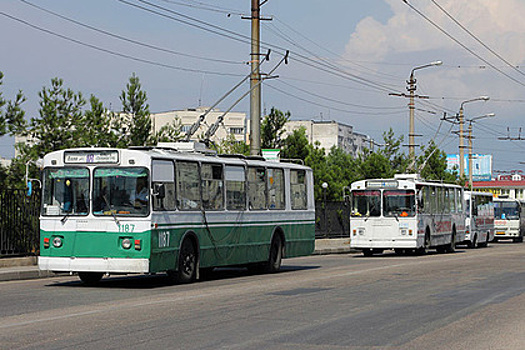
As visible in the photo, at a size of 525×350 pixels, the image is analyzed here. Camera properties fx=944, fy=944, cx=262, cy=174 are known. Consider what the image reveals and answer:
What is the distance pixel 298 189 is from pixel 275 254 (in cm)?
199

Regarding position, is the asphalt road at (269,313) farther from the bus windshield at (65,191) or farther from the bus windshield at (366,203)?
the bus windshield at (366,203)

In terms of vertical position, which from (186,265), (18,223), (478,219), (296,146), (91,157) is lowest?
(186,265)

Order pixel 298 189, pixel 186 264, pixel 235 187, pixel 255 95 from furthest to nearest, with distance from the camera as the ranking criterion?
pixel 255 95
pixel 298 189
pixel 235 187
pixel 186 264

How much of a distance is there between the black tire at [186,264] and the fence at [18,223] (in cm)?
546

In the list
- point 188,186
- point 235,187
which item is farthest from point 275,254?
point 188,186

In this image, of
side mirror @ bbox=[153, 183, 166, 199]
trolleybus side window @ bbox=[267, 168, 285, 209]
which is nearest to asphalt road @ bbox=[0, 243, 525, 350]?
side mirror @ bbox=[153, 183, 166, 199]

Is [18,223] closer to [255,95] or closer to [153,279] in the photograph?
[153,279]

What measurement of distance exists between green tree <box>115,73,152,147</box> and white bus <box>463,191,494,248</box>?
17292 millimetres

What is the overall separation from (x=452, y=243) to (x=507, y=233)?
2119 centimetres

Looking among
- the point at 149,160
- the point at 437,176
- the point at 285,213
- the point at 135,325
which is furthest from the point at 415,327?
the point at 437,176

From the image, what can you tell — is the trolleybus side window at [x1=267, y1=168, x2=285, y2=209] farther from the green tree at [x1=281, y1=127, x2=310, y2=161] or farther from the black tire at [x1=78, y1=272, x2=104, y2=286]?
the green tree at [x1=281, y1=127, x2=310, y2=161]

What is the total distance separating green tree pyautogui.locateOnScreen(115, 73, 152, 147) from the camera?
33969 millimetres

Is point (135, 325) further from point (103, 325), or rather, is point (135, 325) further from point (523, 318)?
point (523, 318)

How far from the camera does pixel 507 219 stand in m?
59.7
